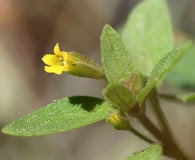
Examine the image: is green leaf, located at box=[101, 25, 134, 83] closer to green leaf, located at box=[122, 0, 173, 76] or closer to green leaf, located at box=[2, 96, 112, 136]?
green leaf, located at box=[2, 96, 112, 136]

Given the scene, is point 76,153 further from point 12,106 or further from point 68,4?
point 68,4

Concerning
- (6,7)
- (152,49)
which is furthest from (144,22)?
(6,7)

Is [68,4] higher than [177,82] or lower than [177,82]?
higher

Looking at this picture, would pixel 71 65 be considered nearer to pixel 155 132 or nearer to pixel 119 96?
pixel 119 96

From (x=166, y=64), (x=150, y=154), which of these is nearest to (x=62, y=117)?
(x=150, y=154)

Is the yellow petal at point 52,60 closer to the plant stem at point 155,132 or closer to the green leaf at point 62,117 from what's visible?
the green leaf at point 62,117

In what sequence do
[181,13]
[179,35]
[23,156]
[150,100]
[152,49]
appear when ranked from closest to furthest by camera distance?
[150,100]
[152,49]
[179,35]
[23,156]
[181,13]

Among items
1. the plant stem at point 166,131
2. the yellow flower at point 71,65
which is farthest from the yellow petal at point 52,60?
the plant stem at point 166,131

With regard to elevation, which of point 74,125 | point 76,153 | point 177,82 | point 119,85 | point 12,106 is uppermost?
point 119,85
